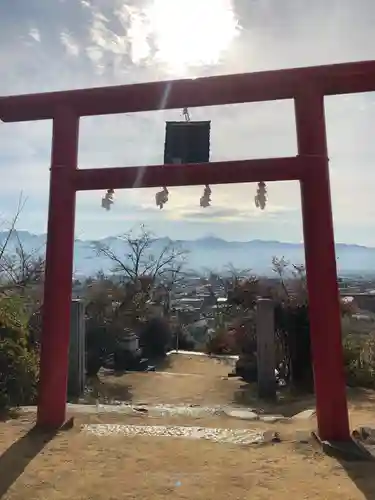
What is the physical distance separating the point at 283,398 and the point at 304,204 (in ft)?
14.2

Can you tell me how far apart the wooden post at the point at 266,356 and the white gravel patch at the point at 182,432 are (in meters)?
3.18

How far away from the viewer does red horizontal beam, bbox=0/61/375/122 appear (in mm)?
3818

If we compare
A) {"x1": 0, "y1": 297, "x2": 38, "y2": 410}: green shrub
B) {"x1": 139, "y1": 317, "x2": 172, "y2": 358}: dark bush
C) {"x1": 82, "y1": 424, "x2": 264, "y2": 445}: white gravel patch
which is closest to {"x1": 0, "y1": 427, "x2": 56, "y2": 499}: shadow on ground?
{"x1": 82, "y1": 424, "x2": 264, "y2": 445}: white gravel patch

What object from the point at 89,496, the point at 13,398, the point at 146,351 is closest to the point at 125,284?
the point at 146,351

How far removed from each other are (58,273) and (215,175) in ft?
5.31

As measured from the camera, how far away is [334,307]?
3646mm

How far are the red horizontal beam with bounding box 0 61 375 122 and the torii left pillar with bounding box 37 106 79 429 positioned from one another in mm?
171

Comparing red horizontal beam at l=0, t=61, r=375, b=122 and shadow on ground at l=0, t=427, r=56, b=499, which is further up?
red horizontal beam at l=0, t=61, r=375, b=122

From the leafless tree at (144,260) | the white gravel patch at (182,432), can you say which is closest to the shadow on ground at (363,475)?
the white gravel patch at (182,432)

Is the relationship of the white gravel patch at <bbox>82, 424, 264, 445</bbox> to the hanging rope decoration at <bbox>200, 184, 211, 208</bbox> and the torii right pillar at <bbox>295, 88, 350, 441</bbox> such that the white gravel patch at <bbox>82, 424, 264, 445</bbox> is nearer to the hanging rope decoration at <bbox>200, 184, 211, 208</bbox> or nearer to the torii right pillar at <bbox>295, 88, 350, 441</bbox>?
the torii right pillar at <bbox>295, 88, 350, 441</bbox>

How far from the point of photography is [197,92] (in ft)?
13.1

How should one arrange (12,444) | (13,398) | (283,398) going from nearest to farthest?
(12,444) < (13,398) < (283,398)

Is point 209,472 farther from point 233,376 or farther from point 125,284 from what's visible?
point 125,284

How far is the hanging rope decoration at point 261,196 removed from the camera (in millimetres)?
4035
